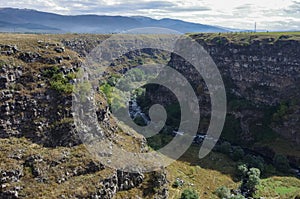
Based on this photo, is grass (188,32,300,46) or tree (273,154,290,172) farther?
grass (188,32,300,46)

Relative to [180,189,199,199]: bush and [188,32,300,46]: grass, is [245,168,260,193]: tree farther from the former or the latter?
[188,32,300,46]: grass

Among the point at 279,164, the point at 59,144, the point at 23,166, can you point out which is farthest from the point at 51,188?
the point at 279,164

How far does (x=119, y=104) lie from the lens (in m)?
97.4

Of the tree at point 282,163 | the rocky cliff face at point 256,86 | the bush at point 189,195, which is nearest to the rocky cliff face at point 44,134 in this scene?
the bush at point 189,195

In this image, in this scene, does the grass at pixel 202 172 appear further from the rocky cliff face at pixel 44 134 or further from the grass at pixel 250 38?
the grass at pixel 250 38

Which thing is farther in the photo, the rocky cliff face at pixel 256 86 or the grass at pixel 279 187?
the rocky cliff face at pixel 256 86

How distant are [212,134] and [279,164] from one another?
934 inches

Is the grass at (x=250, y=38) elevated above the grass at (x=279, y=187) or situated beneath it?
elevated above

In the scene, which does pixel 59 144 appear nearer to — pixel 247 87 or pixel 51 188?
pixel 51 188

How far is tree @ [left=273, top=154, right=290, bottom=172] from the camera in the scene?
235 ft

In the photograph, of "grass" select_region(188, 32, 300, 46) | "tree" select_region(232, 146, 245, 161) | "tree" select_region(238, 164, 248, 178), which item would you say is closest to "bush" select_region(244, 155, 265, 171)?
"tree" select_region(232, 146, 245, 161)

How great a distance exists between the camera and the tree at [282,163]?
71.5m

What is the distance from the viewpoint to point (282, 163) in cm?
7206

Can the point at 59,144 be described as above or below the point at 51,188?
above
